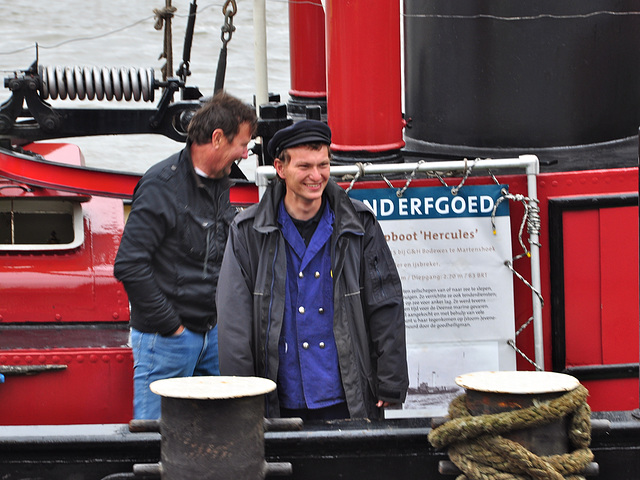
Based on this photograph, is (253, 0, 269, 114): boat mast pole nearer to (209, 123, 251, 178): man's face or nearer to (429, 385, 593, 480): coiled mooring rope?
(209, 123, 251, 178): man's face

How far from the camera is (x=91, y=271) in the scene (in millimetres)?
4574

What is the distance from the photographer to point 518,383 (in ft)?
8.76

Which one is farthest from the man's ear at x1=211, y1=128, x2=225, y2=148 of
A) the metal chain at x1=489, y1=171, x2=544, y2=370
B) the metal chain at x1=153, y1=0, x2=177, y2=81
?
the metal chain at x1=153, y1=0, x2=177, y2=81

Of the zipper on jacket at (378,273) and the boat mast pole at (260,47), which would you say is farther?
the boat mast pole at (260,47)

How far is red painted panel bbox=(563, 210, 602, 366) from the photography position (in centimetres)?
405

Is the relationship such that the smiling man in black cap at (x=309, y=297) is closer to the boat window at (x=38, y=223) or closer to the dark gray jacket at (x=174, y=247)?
the dark gray jacket at (x=174, y=247)

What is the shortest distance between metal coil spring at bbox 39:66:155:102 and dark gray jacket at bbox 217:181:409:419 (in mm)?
1995

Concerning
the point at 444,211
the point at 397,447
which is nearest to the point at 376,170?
the point at 444,211

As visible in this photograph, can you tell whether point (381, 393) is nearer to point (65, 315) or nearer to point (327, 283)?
point (327, 283)

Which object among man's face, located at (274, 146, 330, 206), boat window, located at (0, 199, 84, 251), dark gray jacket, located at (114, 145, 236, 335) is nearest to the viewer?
man's face, located at (274, 146, 330, 206)

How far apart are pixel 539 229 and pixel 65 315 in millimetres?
2100

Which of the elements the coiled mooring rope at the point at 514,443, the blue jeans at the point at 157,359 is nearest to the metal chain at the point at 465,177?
the blue jeans at the point at 157,359

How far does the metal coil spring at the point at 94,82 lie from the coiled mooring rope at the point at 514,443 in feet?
9.36

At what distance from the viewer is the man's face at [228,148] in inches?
139
